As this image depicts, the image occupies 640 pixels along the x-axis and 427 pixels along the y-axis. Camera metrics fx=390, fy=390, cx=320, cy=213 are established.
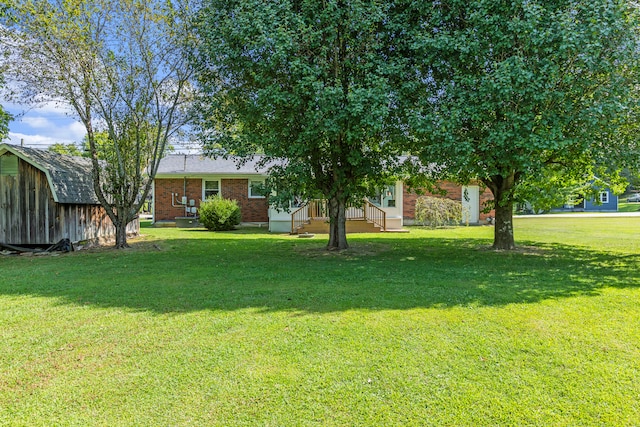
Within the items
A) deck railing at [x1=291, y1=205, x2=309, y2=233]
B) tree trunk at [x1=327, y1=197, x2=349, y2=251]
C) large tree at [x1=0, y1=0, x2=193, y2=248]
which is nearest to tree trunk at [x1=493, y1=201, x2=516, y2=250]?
tree trunk at [x1=327, y1=197, x2=349, y2=251]

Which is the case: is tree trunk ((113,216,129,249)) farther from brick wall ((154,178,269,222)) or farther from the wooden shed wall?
brick wall ((154,178,269,222))

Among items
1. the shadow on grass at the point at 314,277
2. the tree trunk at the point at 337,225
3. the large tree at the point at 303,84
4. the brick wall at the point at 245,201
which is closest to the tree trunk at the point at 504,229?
the shadow on grass at the point at 314,277

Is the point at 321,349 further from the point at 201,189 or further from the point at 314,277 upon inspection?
the point at 201,189

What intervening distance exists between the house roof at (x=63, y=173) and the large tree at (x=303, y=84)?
→ 15.3ft

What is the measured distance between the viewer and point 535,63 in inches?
306

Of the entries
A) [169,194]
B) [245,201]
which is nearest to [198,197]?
[169,194]

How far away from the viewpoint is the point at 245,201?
21.3 m

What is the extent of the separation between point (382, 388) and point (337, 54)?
7605mm

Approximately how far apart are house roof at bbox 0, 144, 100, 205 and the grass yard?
4365 millimetres

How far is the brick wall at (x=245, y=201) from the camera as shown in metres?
21.3

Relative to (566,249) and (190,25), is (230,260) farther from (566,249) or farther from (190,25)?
(566,249)

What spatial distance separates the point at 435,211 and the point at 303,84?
13559 millimetres

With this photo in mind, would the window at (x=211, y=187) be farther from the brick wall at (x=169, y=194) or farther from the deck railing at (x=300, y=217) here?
the deck railing at (x=300, y=217)

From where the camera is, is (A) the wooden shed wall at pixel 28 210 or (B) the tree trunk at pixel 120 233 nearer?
(A) the wooden shed wall at pixel 28 210
